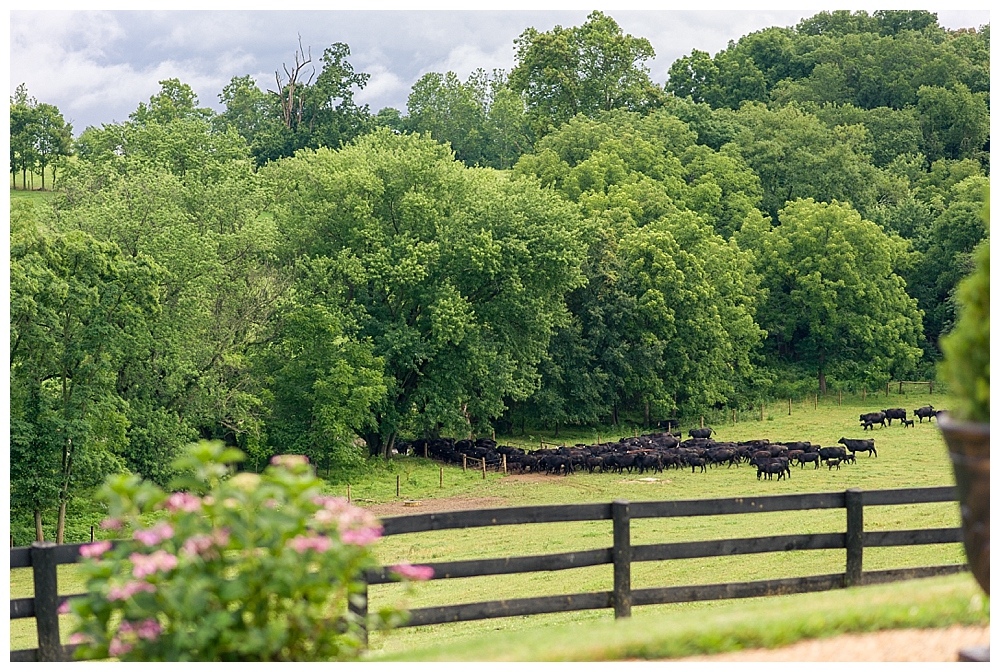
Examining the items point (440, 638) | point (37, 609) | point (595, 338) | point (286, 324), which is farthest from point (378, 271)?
point (37, 609)

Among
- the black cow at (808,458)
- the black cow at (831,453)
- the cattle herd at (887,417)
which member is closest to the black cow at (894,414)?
the cattle herd at (887,417)

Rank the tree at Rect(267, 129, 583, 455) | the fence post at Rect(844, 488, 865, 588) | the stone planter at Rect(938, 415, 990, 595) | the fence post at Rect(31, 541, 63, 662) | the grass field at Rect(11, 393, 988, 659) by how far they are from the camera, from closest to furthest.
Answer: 1. the stone planter at Rect(938, 415, 990, 595)
2. the fence post at Rect(31, 541, 63, 662)
3. the fence post at Rect(844, 488, 865, 588)
4. the grass field at Rect(11, 393, 988, 659)
5. the tree at Rect(267, 129, 583, 455)

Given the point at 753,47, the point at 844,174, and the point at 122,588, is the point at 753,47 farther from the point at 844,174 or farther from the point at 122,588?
the point at 122,588

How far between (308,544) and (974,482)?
3.22 meters

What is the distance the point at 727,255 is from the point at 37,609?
175ft

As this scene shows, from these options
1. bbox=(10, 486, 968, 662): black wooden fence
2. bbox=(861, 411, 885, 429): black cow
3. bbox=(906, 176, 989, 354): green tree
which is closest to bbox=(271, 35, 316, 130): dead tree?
bbox=(906, 176, 989, 354): green tree

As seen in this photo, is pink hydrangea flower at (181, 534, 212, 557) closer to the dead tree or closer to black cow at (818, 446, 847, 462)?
black cow at (818, 446, 847, 462)

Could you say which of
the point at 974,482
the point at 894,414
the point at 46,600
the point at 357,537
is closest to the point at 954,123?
the point at 894,414

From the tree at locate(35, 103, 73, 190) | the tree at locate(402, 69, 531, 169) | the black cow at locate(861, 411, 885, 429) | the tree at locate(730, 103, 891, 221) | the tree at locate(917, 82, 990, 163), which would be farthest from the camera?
the tree at locate(402, 69, 531, 169)

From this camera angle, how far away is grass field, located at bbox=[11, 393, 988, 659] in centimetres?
1578

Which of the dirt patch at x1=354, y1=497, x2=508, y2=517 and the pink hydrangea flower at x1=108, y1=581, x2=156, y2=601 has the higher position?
the pink hydrangea flower at x1=108, y1=581, x2=156, y2=601

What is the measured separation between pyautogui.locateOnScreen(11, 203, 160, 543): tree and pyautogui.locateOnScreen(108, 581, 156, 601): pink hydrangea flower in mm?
25879

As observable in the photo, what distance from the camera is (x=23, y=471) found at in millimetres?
29922

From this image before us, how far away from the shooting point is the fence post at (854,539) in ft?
32.0
